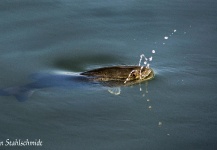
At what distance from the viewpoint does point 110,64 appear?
935 centimetres

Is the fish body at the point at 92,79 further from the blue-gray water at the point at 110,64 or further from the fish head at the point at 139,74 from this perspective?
the blue-gray water at the point at 110,64

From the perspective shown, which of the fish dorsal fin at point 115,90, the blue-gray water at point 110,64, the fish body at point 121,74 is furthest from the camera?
the fish body at point 121,74

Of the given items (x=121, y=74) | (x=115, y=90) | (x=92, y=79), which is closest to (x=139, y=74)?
(x=121, y=74)

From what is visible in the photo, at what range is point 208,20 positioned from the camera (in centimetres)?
1129

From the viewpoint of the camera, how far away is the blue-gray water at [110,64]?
23.9 feet

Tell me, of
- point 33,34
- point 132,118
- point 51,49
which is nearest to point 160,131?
point 132,118

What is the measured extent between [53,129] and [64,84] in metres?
1.28

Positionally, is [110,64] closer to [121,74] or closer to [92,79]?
[121,74]

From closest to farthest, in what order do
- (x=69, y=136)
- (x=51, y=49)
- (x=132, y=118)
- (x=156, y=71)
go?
1. (x=69, y=136)
2. (x=132, y=118)
3. (x=156, y=71)
4. (x=51, y=49)

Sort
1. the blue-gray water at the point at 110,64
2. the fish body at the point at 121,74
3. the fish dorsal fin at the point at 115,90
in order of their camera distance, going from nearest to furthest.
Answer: the blue-gray water at the point at 110,64 → the fish dorsal fin at the point at 115,90 → the fish body at the point at 121,74

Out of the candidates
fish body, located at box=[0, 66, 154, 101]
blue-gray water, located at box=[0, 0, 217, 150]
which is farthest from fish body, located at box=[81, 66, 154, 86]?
blue-gray water, located at box=[0, 0, 217, 150]

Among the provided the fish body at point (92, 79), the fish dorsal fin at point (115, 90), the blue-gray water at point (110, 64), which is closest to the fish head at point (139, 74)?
the fish body at point (92, 79)

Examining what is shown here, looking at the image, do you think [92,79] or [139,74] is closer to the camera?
[92,79]

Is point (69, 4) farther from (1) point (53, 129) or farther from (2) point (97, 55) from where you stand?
(1) point (53, 129)
